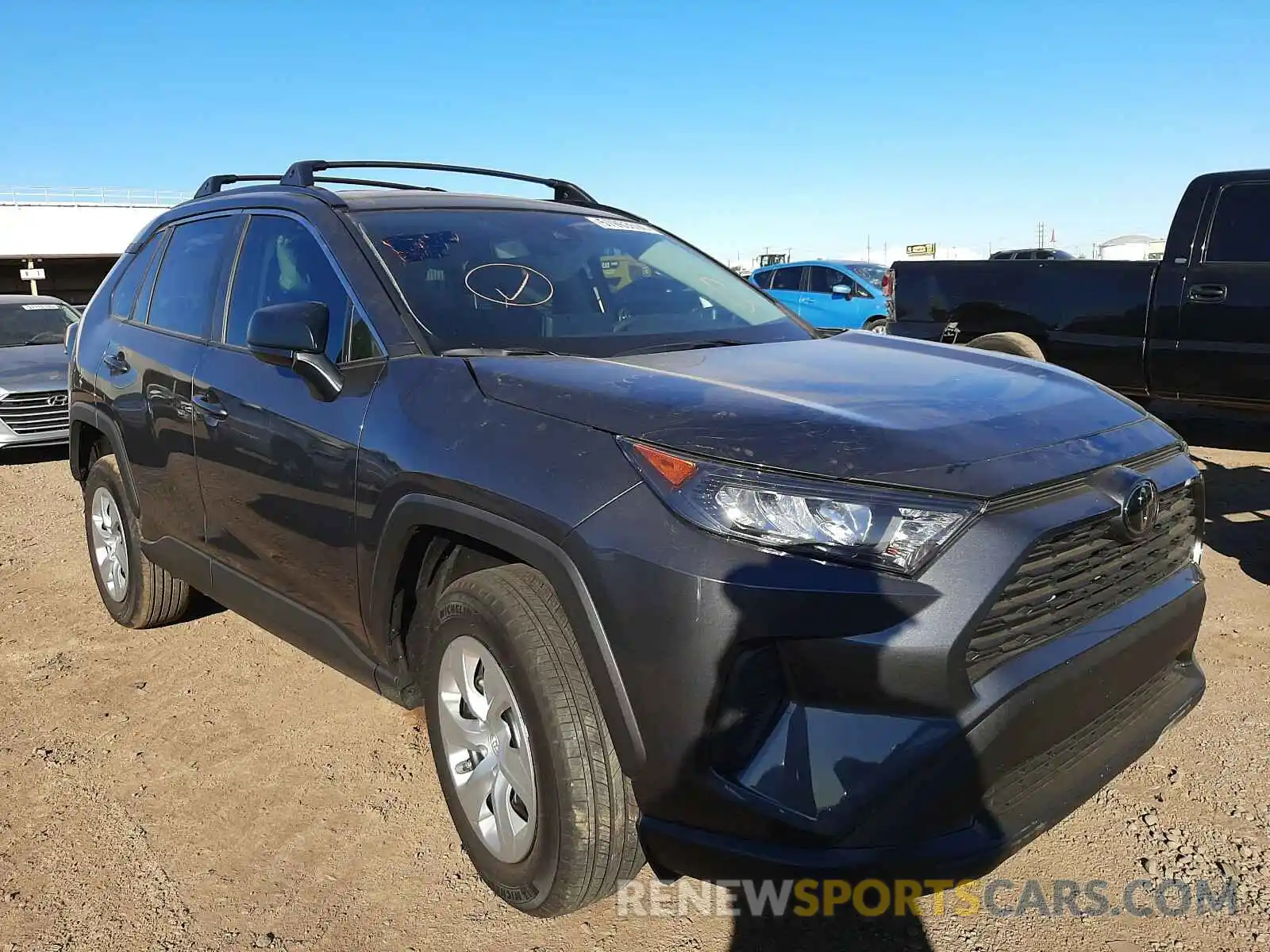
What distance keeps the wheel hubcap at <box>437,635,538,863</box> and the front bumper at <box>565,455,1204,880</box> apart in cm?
39

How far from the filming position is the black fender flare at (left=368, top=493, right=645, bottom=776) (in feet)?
6.40

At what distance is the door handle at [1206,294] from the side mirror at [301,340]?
5.89 meters

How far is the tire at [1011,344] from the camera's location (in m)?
6.39

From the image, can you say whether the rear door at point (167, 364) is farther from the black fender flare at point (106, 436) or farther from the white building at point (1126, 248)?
the white building at point (1126, 248)

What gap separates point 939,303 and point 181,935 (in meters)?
6.86

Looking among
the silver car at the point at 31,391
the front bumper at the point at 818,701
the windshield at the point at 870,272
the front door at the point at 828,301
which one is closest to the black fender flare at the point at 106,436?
the front bumper at the point at 818,701

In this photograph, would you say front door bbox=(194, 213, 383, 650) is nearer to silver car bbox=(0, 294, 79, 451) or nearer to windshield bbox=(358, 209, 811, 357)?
windshield bbox=(358, 209, 811, 357)

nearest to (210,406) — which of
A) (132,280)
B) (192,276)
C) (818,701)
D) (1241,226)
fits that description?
(192,276)

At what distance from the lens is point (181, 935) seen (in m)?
2.38

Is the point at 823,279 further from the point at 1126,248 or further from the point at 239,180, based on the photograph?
the point at 1126,248

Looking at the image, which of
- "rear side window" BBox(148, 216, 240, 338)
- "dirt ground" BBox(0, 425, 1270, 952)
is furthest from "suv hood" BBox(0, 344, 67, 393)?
"rear side window" BBox(148, 216, 240, 338)

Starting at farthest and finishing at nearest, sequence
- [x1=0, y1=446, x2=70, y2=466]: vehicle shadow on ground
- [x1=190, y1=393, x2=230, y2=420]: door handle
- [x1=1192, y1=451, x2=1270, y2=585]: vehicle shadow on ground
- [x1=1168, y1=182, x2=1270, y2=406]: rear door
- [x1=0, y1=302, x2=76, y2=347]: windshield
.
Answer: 1. [x1=0, y1=302, x2=76, y2=347]: windshield
2. [x1=0, y1=446, x2=70, y2=466]: vehicle shadow on ground
3. [x1=1168, y1=182, x2=1270, y2=406]: rear door
4. [x1=1192, y1=451, x2=1270, y2=585]: vehicle shadow on ground
5. [x1=190, y1=393, x2=230, y2=420]: door handle

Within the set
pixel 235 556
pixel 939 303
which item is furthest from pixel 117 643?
pixel 939 303

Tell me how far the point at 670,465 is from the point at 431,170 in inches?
102
